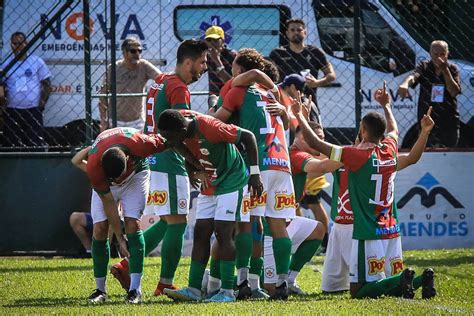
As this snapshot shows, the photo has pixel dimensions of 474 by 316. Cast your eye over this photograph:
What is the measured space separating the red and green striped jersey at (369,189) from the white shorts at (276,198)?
1.76ft

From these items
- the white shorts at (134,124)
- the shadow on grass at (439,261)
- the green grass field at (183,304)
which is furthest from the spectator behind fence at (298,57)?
the shadow on grass at (439,261)

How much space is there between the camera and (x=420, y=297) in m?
8.73

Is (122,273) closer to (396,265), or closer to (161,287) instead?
(161,287)

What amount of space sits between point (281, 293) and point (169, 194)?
1445 mm

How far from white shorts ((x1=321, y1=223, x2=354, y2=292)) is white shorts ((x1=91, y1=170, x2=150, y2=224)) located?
1.79m

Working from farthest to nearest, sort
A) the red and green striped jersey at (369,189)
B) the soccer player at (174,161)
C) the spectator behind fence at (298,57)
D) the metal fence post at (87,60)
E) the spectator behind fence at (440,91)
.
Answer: the spectator behind fence at (440,91)
the spectator behind fence at (298,57)
the metal fence post at (87,60)
the soccer player at (174,161)
the red and green striped jersey at (369,189)

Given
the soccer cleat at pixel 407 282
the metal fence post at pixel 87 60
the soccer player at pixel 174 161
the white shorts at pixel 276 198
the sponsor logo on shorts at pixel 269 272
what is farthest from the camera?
the metal fence post at pixel 87 60

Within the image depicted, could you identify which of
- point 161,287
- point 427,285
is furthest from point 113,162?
point 427,285

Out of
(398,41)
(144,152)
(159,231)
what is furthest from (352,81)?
(144,152)

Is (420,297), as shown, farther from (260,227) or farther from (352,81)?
(352,81)

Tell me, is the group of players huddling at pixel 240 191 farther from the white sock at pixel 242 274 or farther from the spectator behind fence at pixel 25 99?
the spectator behind fence at pixel 25 99

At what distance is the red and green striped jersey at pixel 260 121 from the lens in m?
9.10

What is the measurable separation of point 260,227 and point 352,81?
5448mm

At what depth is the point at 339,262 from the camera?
966cm
